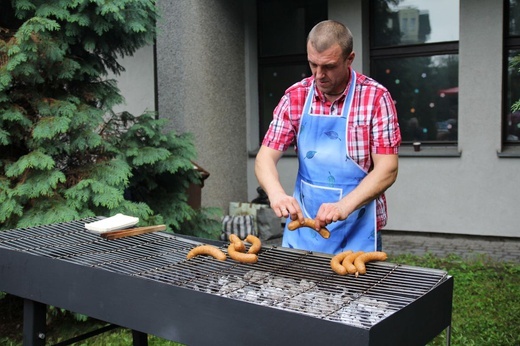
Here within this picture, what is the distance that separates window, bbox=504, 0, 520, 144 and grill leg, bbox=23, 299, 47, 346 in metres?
6.52

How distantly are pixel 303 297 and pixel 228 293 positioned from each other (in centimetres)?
30

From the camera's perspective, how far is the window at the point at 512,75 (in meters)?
8.16

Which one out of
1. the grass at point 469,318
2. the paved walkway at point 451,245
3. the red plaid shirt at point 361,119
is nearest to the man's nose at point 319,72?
the red plaid shirt at point 361,119

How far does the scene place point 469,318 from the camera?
18.0 ft

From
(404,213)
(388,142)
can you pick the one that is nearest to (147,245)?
(388,142)

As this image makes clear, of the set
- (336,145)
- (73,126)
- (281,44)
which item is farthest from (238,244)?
(281,44)

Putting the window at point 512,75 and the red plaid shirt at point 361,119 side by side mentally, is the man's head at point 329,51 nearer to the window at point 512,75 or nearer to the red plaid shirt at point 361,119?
the red plaid shirt at point 361,119

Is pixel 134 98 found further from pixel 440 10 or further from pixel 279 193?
pixel 279 193

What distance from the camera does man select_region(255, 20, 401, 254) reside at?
3174 mm

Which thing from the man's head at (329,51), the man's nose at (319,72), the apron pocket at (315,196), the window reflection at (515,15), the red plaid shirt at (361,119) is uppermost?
the window reflection at (515,15)

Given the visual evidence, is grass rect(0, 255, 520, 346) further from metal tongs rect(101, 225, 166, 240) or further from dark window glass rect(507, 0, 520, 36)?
dark window glass rect(507, 0, 520, 36)

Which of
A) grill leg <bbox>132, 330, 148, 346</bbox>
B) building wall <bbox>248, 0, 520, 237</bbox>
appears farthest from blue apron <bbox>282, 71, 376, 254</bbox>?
building wall <bbox>248, 0, 520, 237</bbox>

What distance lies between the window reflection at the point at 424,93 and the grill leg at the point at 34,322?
642cm

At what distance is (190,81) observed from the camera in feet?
27.2
